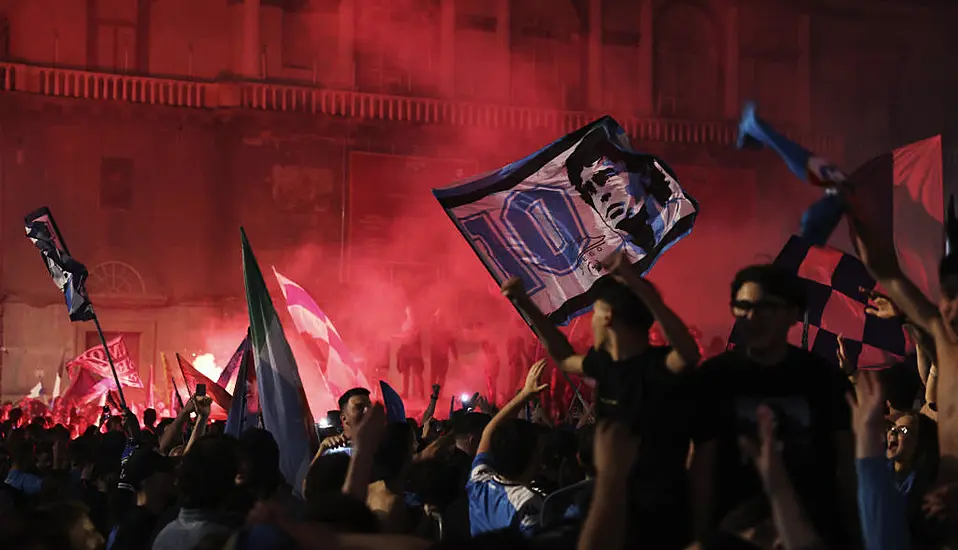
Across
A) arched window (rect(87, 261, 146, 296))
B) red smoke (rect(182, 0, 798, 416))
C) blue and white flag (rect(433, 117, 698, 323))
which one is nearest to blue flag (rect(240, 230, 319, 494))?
blue and white flag (rect(433, 117, 698, 323))

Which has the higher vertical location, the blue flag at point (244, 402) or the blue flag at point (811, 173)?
the blue flag at point (811, 173)

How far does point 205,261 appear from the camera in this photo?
2422 cm

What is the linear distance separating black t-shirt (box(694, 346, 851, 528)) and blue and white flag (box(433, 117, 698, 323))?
3719 millimetres

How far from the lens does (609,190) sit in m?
7.59

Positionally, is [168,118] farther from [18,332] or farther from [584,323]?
[584,323]

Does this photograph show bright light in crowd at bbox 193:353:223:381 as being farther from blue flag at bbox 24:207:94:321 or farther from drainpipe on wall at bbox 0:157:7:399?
blue flag at bbox 24:207:94:321

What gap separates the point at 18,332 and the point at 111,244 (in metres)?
2.38

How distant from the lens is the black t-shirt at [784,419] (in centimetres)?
341

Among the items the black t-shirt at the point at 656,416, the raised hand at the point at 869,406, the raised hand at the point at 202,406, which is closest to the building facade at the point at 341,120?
the raised hand at the point at 202,406

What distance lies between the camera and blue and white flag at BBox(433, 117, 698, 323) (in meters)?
7.34

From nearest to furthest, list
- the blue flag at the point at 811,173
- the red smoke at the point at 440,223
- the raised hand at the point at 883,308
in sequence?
the blue flag at the point at 811,173, the raised hand at the point at 883,308, the red smoke at the point at 440,223

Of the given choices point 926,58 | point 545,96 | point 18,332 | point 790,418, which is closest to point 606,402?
point 790,418

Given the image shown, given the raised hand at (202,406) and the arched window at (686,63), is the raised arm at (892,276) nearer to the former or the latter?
the raised hand at (202,406)

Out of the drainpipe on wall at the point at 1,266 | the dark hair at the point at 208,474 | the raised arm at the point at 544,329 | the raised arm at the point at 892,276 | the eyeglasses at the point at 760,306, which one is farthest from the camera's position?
the drainpipe on wall at the point at 1,266
